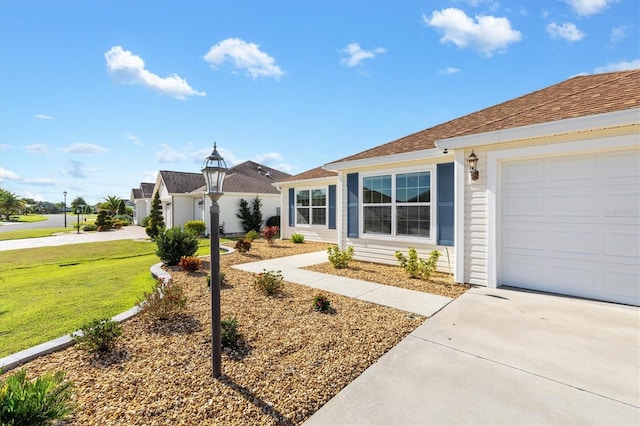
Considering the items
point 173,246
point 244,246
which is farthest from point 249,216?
point 173,246

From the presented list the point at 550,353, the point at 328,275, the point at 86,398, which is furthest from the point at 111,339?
the point at 550,353

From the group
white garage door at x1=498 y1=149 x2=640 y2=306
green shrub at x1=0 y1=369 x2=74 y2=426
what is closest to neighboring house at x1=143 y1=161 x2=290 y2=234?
white garage door at x1=498 y1=149 x2=640 y2=306

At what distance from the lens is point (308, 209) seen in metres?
14.1

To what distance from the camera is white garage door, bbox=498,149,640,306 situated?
4.66 meters

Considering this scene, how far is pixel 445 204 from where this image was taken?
6938mm

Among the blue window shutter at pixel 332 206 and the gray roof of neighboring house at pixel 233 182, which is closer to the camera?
the blue window shutter at pixel 332 206

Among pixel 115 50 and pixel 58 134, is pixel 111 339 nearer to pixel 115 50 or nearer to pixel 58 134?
pixel 115 50

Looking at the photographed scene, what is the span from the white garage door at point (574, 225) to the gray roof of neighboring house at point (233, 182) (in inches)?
613

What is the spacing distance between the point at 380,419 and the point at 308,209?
39.4ft

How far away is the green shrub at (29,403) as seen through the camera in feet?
5.71

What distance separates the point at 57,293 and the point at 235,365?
5353 millimetres

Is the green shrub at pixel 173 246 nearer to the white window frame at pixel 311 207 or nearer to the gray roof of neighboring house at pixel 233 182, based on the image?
the white window frame at pixel 311 207

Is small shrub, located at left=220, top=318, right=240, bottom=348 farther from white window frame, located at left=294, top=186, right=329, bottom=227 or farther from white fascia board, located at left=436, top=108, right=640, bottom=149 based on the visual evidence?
white window frame, located at left=294, top=186, right=329, bottom=227

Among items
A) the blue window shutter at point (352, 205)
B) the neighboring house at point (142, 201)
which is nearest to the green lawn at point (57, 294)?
the blue window shutter at point (352, 205)
